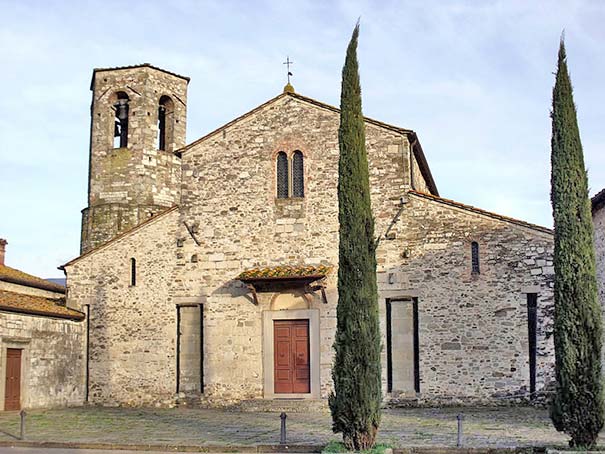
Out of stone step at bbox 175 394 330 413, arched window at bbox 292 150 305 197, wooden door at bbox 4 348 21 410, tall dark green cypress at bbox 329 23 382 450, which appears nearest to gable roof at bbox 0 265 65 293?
wooden door at bbox 4 348 21 410

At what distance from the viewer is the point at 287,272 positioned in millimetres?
20375

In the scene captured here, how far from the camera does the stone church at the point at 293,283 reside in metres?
19.4

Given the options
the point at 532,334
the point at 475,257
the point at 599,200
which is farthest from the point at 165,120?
the point at 599,200

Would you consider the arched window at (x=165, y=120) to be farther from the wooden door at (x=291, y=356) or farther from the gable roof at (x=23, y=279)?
the wooden door at (x=291, y=356)

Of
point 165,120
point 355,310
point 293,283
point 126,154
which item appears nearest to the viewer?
point 355,310

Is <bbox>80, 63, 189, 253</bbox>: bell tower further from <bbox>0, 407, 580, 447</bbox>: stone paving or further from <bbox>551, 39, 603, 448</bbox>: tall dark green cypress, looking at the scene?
<bbox>551, 39, 603, 448</bbox>: tall dark green cypress

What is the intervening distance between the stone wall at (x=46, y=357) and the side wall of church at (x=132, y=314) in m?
0.45

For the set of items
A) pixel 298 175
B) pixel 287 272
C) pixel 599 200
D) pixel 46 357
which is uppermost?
pixel 298 175

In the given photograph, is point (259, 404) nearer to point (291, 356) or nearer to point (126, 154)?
point (291, 356)

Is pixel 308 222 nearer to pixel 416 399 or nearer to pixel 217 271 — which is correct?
pixel 217 271

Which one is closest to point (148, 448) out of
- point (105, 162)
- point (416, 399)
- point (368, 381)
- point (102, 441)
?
point (102, 441)

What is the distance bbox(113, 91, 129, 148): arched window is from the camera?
26.3 metres

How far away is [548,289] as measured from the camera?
19.0m

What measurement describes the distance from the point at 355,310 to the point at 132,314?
11258 mm
